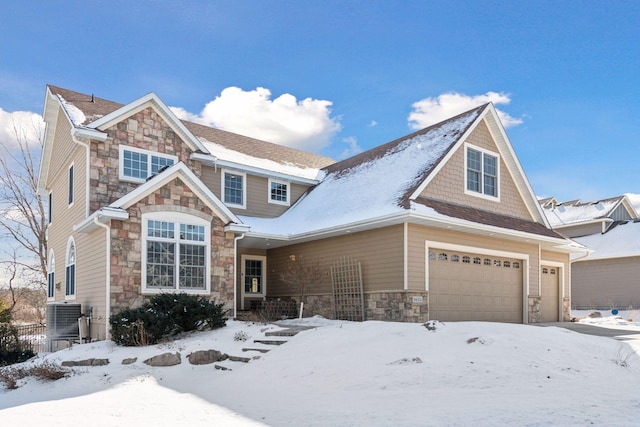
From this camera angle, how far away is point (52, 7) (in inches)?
624

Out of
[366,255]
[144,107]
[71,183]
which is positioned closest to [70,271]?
[71,183]

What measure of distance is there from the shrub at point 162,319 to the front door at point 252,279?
5.87 m

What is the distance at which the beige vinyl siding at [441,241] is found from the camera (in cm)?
1449

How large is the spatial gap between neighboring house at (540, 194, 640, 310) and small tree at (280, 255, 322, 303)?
625 inches

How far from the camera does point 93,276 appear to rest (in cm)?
1366

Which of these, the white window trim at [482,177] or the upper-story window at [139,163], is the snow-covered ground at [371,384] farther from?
the white window trim at [482,177]

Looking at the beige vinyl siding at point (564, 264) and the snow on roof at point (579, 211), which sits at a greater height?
the snow on roof at point (579, 211)

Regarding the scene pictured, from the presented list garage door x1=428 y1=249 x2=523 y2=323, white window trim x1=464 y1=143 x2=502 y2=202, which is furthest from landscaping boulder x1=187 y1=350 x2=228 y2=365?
white window trim x1=464 y1=143 x2=502 y2=202

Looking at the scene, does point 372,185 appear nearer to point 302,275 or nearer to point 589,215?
point 302,275

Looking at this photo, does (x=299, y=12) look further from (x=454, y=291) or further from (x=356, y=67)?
(x=454, y=291)

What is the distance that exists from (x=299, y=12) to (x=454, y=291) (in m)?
9.48

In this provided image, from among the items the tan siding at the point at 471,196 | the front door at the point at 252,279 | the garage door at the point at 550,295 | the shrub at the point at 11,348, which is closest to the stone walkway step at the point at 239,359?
the shrub at the point at 11,348

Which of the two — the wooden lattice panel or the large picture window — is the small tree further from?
the large picture window

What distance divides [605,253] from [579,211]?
20.4ft
